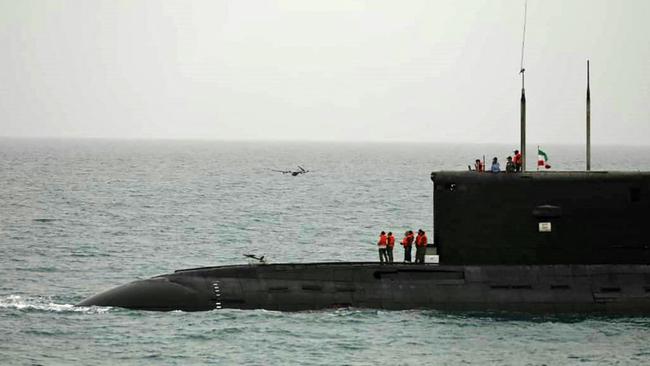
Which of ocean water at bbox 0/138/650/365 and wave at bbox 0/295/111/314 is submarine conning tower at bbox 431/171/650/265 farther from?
wave at bbox 0/295/111/314

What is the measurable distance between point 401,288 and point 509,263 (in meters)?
3.02

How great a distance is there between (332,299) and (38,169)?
412 ft

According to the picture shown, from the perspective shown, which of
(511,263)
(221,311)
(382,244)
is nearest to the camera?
(511,263)

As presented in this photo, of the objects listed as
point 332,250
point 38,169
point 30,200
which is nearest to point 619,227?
point 332,250

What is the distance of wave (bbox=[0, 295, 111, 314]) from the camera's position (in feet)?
114

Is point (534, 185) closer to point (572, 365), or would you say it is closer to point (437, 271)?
point (437, 271)

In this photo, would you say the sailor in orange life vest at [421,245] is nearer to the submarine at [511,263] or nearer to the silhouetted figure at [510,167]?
the submarine at [511,263]

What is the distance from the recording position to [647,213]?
108 feet

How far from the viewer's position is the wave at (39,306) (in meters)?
34.9

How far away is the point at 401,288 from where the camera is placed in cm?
3372

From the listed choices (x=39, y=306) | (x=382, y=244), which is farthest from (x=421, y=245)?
(x=39, y=306)

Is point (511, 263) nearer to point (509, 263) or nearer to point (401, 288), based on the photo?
point (509, 263)

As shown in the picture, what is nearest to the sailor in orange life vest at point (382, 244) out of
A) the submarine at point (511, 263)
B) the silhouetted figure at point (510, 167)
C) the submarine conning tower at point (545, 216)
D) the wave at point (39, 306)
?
the submarine at point (511, 263)

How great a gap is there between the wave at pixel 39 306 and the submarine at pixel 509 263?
8.49 ft
